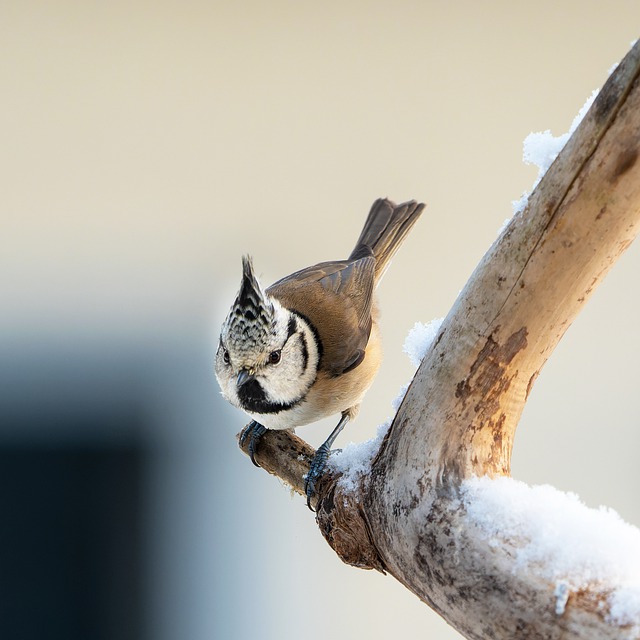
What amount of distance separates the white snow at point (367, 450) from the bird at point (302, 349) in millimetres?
49

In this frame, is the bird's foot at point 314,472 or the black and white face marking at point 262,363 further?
the black and white face marking at point 262,363

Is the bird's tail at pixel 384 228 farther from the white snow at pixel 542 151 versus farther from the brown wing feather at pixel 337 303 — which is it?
the white snow at pixel 542 151

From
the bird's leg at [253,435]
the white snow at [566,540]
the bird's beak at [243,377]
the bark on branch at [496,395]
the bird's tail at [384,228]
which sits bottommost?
the white snow at [566,540]

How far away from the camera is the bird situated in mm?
1333

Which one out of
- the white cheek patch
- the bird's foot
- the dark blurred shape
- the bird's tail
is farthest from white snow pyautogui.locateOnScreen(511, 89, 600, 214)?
the dark blurred shape

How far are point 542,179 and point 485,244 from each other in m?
1.85

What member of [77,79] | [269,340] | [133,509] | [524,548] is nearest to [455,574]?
[524,548]

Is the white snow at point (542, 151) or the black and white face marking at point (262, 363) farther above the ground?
the black and white face marking at point (262, 363)

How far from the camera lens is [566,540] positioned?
79 cm

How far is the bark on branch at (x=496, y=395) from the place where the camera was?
2.58 ft

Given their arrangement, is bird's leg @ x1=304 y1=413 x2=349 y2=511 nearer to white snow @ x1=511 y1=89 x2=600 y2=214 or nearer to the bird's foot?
the bird's foot

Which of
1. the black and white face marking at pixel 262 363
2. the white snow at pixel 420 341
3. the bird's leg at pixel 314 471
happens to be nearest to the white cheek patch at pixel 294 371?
the black and white face marking at pixel 262 363

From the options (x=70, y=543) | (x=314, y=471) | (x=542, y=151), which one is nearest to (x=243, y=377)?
(x=314, y=471)

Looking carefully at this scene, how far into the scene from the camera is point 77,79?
2.74m
